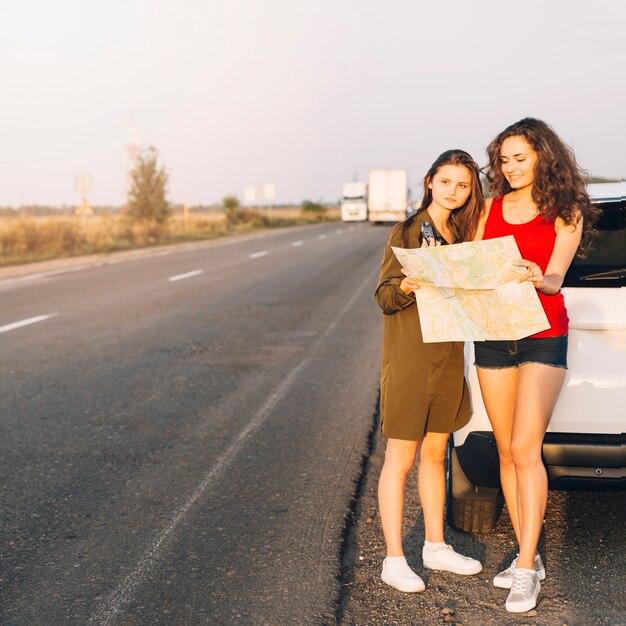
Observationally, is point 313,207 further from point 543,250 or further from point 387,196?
point 543,250

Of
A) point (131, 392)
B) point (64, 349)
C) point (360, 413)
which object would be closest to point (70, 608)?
point (360, 413)

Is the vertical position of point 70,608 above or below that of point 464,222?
below

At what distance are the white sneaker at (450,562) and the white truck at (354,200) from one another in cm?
5616

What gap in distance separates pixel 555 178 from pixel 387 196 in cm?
4856

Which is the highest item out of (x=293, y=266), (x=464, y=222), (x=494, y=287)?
(x=464, y=222)

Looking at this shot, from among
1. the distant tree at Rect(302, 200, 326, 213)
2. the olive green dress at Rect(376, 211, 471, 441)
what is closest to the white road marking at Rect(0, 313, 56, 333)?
the olive green dress at Rect(376, 211, 471, 441)

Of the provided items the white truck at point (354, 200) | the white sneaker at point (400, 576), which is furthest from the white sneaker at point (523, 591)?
the white truck at point (354, 200)

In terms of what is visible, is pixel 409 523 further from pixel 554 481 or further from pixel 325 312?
pixel 325 312

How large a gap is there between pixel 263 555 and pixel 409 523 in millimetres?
812

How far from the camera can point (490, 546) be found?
12.9ft

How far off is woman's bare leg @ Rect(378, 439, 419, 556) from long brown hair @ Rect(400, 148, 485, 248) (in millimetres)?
835

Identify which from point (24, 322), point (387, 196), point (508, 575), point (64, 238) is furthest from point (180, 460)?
point (387, 196)

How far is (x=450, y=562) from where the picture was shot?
11.9 ft

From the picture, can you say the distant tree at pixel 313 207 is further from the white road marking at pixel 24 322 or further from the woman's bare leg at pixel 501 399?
the woman's bare leg at pixel 501 399
